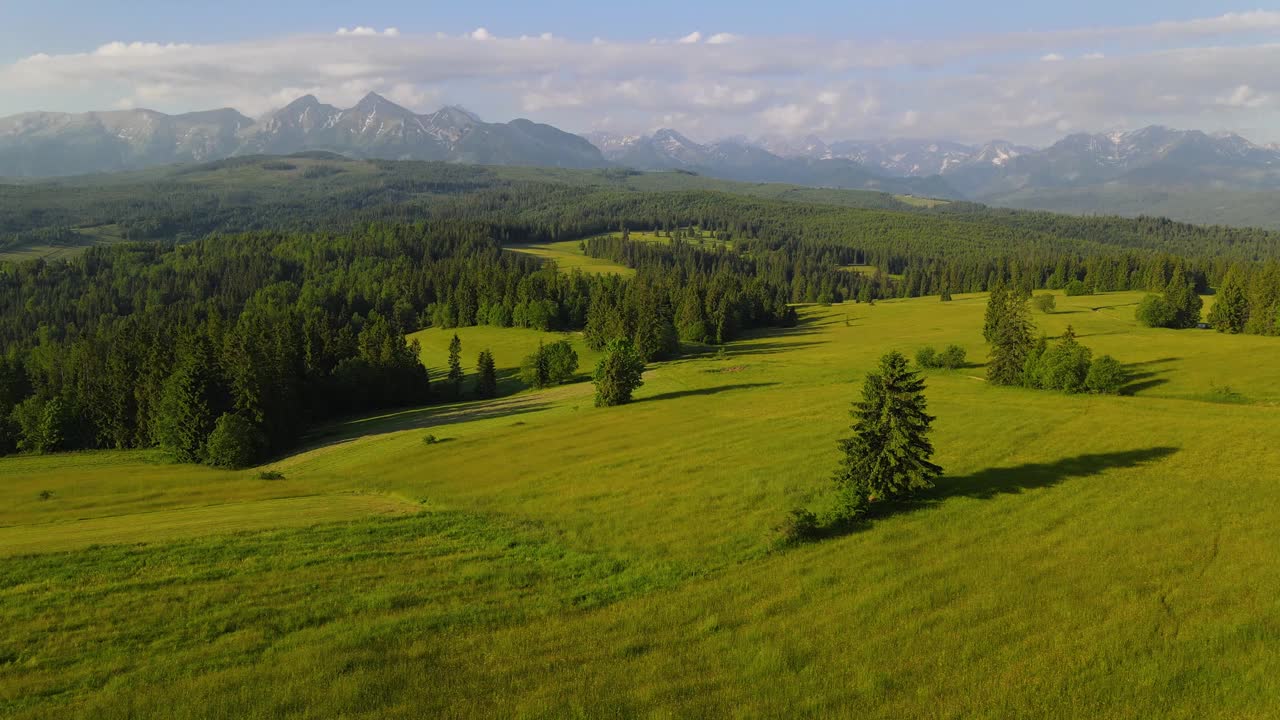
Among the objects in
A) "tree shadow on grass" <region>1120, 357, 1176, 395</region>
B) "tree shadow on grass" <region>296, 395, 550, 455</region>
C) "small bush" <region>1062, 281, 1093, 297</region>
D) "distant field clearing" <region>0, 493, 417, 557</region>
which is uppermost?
"small bush" <region>1062, 281, 1093, 297</region>

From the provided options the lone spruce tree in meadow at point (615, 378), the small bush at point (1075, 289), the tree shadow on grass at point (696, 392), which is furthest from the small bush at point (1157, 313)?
the lone spruce tree in meadow at point (615, 378)

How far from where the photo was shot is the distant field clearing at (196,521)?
30.8 metres

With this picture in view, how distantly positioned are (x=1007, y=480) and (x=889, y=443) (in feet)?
33.5

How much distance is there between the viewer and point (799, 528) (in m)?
29.1

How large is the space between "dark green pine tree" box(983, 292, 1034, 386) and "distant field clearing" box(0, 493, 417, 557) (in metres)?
68.2

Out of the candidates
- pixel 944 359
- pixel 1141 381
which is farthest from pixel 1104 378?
pixel 944 359

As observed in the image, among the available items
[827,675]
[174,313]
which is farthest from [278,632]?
[174,313]

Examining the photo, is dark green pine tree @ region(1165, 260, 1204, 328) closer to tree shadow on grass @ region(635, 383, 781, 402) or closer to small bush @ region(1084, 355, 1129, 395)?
small bush @ region(1084, 355, 1129, 395)

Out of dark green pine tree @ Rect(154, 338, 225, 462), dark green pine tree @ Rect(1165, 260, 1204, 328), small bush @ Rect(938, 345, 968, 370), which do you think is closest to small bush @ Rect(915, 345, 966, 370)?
small bush @ Rect(938, 345, 968, 370)

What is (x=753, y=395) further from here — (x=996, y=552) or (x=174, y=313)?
(x=174, y=313)

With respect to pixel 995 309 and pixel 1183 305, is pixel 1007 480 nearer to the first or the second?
pixel 995 309

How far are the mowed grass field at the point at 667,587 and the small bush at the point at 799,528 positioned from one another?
0.92 meters

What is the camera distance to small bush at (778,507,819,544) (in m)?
28.8

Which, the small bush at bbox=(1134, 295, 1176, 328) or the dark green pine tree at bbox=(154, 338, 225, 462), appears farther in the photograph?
the small bush at bbox=(1134, 295, 1176, 328)
